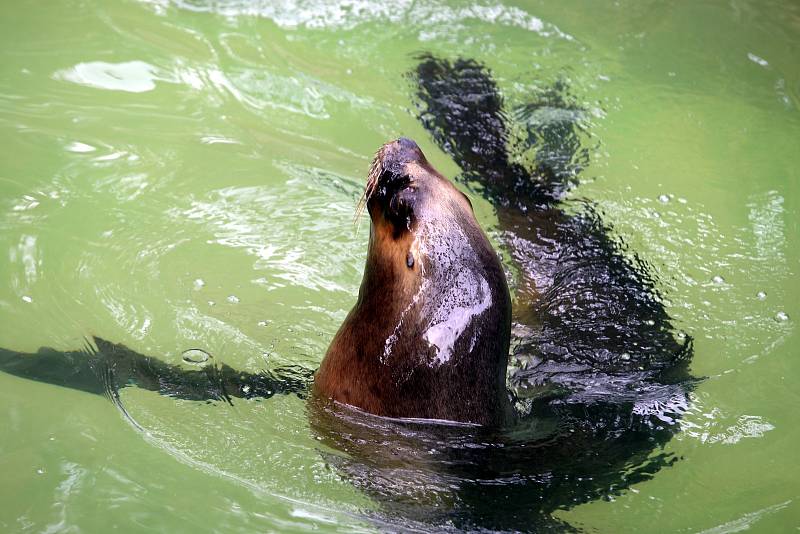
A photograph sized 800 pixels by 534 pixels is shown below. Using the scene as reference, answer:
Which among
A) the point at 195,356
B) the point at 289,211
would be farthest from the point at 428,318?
the point at 289,211

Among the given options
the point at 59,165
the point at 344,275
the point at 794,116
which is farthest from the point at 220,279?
the point at 794,116

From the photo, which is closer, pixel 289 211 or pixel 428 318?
pixel 428 318

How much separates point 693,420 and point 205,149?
3231 millimetres

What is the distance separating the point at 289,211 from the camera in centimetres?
502

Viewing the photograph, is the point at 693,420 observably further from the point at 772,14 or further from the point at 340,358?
the point at 772,14

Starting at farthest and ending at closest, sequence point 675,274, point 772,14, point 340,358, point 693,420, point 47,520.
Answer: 1. point 772,14
2. point 675,274
3. point 693,420
4. point 340,358
5. point 47,520

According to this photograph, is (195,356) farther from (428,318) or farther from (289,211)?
(289,211)

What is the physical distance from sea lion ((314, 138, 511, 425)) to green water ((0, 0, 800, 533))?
382 millimetres

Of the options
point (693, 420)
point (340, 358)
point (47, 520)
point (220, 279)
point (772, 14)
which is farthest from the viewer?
point (772, 14)

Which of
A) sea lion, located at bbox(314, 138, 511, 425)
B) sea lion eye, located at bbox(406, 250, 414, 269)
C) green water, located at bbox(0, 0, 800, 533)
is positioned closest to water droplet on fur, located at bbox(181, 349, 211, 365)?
green water, located at bbox(0, 0, 800, 533)

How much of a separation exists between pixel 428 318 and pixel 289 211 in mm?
2019

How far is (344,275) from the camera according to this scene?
461 cm

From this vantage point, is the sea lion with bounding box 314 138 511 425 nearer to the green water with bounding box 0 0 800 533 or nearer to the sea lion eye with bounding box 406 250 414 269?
the sea lion eye with bounding box 406 250 414 269

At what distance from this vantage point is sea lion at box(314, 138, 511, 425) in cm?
320
